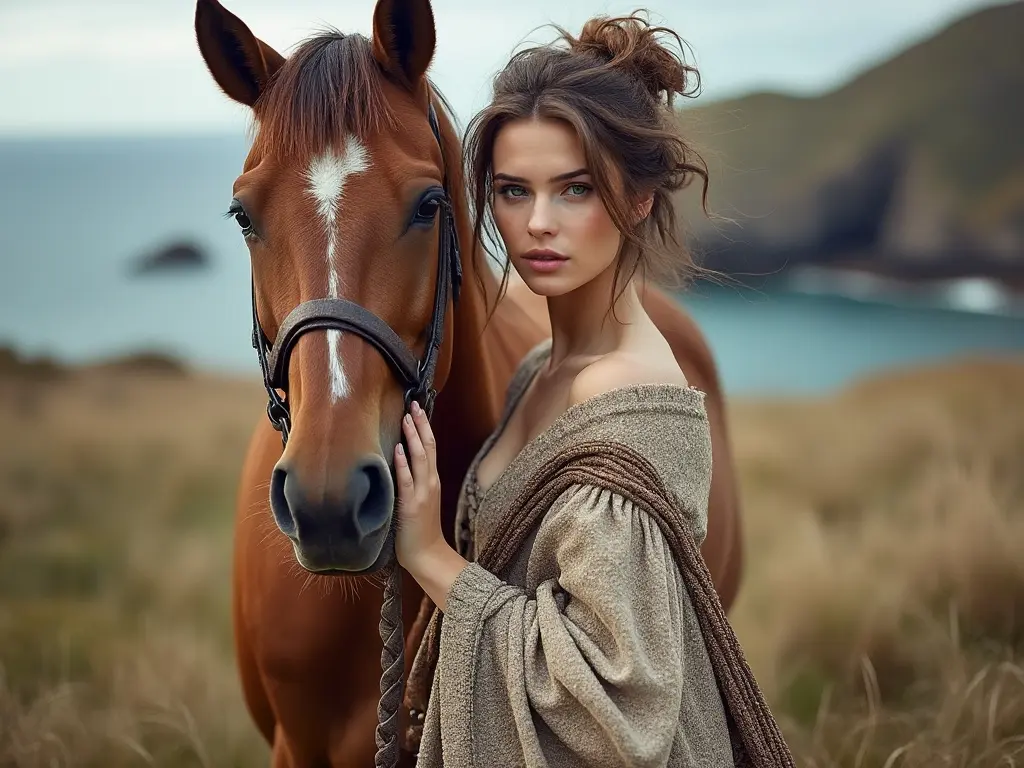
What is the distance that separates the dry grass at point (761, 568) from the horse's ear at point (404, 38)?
196 cm

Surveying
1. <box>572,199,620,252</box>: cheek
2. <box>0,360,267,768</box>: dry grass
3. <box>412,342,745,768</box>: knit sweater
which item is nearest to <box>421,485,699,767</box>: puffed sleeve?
<box>412,342,745,768</box>: knit sweater

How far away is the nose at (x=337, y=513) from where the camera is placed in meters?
1.08

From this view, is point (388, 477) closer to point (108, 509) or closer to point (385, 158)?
point (385, 158)

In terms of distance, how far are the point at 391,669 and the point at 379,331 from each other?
1.75ft

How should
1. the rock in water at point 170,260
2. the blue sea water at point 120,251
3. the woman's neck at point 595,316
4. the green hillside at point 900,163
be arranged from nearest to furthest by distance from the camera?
the woman's neck at point 595,316 → the blue sea water at point 120,251 → the rock in water at point 170,260 → the green hillside at point 900,163

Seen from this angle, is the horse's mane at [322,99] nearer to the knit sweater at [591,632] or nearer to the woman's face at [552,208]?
the woman's face at [552,208]

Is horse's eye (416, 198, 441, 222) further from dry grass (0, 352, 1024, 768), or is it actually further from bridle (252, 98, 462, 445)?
dry grass (0, 352, 1024, 768)

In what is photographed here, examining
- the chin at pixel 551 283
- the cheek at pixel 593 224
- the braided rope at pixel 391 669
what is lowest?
the braided rope at pixel 391 669

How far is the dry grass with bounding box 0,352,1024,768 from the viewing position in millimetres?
2688

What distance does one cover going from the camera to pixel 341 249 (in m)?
1.22

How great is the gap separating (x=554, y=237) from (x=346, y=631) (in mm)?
779

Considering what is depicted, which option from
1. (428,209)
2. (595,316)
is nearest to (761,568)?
(595,316)

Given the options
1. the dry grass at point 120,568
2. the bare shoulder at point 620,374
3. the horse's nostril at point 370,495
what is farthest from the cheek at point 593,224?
the dry grass at point 120,568

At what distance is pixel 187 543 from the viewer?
14.0 feet
